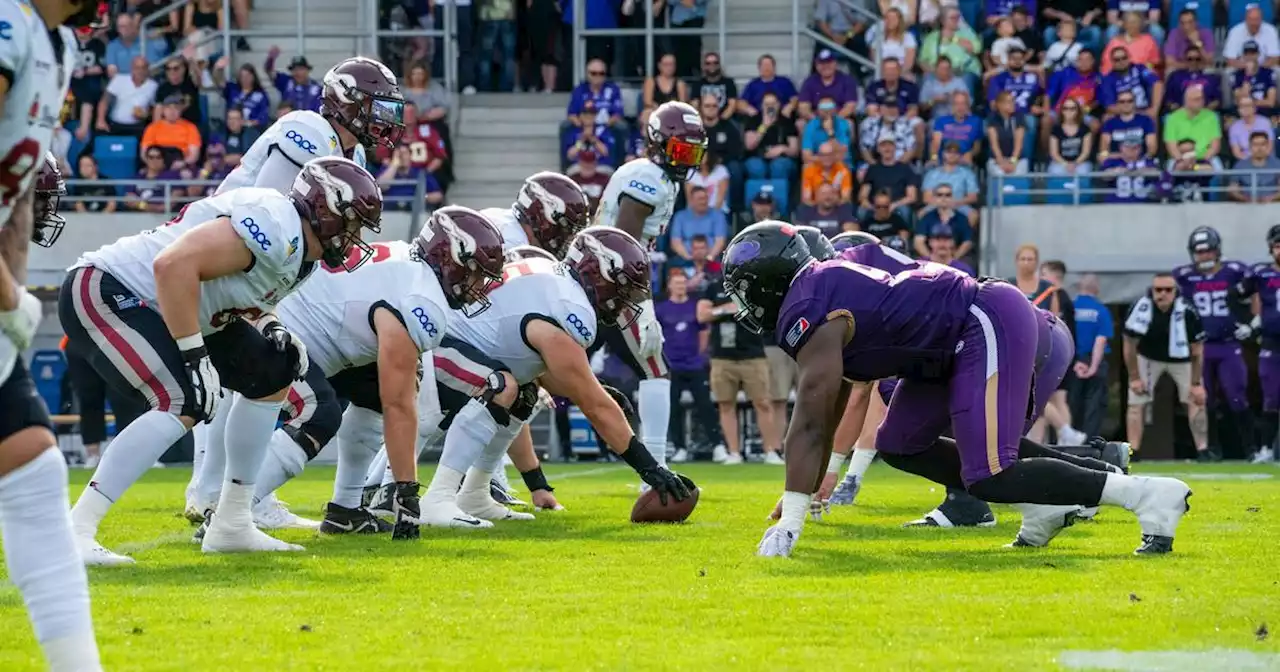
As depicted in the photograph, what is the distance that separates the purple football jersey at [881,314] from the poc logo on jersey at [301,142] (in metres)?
2.66

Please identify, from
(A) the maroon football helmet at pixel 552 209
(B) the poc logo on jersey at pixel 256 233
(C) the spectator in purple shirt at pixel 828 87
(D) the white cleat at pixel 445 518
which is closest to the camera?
(B) the poc logo on jersey at pixel 256 233

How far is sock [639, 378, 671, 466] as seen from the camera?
Result: 11102 millimetres

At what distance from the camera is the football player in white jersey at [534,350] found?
8422 mm

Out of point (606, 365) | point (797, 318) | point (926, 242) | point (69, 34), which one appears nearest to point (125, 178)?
point (606, 365)

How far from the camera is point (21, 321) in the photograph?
4020 millimetres

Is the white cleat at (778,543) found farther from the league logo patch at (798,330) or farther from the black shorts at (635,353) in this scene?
the black shorts at (635,353)

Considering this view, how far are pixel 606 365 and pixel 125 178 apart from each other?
5631 millimetres

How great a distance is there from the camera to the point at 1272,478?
43.3 ft

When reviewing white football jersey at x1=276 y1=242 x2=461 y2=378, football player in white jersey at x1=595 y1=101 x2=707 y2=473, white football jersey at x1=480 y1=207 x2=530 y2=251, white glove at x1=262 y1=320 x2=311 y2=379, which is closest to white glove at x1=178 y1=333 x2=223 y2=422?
white glove at x1=262 y1=320 x2=311 y2=379

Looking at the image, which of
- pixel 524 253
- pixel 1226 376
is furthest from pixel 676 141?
pixel 1226 376

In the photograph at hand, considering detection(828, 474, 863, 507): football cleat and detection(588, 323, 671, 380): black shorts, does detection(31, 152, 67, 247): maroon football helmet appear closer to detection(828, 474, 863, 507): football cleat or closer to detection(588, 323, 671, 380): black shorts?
detection(588, 323, 671, 380): black shorts

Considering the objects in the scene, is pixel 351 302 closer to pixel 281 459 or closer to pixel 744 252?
pixel 281 459

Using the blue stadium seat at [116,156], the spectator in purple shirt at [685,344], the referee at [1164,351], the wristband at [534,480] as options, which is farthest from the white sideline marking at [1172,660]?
the blue stadium seat at [116,156]

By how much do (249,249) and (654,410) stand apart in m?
4.86
